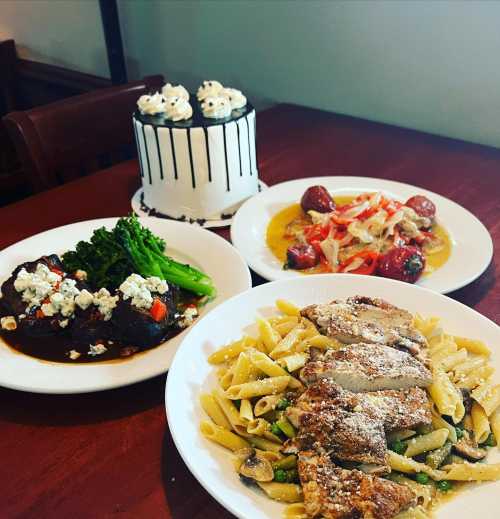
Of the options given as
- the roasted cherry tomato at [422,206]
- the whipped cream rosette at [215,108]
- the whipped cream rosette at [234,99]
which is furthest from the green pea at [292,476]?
the whipped cream rosette at [234,99]

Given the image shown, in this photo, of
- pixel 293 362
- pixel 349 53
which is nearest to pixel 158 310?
pixel 293 362

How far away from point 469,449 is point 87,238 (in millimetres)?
1518

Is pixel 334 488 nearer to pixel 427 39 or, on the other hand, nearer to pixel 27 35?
pixel 427 39

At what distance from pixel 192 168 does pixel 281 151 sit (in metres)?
0.84

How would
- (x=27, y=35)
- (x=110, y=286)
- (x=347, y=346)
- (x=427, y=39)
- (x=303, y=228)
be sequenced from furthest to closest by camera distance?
(x=27, y=35), (x=427, y=39), (x=303, y=228), (x=110, y=286), (x=347, y=346)

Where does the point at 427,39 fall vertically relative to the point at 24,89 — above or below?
above

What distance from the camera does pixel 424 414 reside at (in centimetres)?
120

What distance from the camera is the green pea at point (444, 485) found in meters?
1.12

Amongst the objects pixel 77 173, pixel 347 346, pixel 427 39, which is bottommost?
pixel 77 173

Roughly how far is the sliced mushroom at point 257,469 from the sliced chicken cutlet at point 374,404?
110mm

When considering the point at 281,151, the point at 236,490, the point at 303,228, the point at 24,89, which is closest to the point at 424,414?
the point at 236,490

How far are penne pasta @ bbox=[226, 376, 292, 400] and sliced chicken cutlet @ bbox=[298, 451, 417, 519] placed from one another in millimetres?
233

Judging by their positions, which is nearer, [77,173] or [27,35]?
[77,173]

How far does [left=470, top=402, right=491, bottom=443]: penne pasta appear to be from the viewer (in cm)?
121
